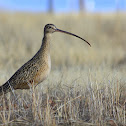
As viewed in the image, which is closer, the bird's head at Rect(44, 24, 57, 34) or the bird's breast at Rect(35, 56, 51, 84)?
the bird's breast at Rect(35, 56, 51, 84)

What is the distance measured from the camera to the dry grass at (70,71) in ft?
14.3

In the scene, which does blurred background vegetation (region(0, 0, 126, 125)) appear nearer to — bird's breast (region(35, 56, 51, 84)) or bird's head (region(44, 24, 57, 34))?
bird's breast (region(35, 56, 51, 84))

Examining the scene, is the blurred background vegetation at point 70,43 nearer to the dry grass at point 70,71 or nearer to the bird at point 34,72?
the dry grass at point 70,71

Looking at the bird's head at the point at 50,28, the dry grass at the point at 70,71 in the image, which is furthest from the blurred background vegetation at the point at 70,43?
the bird's head at the point at 50,28

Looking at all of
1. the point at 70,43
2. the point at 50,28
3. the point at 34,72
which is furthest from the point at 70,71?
the point at 70,43

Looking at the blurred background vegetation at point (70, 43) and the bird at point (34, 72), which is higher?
the blurred background vegetation at point (70, 43)

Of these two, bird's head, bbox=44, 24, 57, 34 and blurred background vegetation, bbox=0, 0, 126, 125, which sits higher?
blurred background vegetation, bbox=0, 0, 126, 125

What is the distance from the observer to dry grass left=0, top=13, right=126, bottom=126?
4348 mm

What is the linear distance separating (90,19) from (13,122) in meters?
14.2

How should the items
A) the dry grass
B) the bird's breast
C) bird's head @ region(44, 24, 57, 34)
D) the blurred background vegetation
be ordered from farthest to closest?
the blurred background vegetation < bird's head @ region(44, 24, 57, 34) < the bird's breast < the dry grass

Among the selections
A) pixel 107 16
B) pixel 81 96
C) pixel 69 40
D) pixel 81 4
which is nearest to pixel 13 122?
pixel 81 96

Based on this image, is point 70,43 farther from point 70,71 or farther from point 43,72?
point 43,72

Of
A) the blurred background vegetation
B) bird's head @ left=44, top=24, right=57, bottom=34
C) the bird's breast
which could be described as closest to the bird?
the bird's breast

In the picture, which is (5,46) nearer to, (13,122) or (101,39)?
(101,39)
